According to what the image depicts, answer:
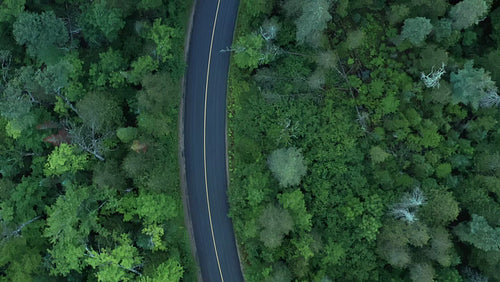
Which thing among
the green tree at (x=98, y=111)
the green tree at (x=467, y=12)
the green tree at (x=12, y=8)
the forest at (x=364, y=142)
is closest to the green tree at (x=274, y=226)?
the forest at (x=364, y=142)

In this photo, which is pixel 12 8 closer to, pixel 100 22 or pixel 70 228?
pixel 100 22

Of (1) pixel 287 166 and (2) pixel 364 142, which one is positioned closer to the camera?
(1) pixel 287 166

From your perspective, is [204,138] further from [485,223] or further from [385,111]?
[485,223]

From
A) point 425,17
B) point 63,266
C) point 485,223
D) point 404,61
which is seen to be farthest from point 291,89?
point 63,266

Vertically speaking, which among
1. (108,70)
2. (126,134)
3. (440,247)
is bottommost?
(440,247)

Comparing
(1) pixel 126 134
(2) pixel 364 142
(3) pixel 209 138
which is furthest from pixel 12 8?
(2) pixel 364 142

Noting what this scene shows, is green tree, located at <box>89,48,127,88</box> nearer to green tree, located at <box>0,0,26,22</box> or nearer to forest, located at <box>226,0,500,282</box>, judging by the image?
green tree, located at <box>0,0,26,22</box>
